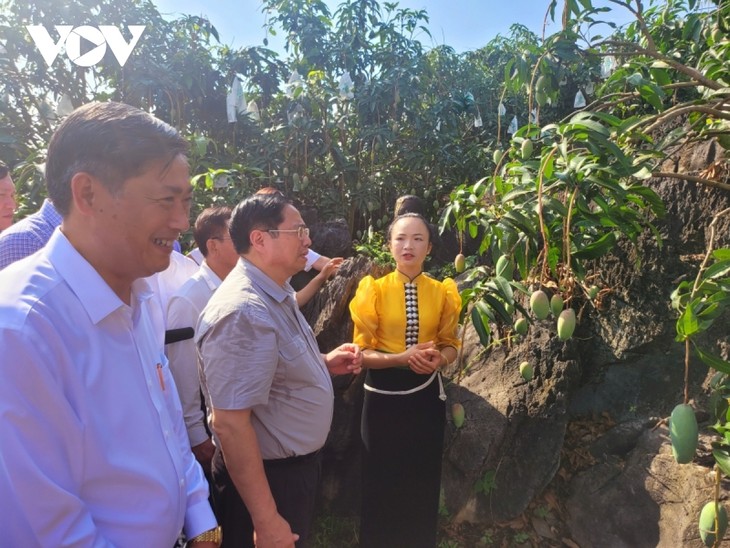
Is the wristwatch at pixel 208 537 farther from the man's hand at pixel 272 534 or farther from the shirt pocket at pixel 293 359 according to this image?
the shirt pocket at pixel 293 359

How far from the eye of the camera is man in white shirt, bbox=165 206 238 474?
1.68 m

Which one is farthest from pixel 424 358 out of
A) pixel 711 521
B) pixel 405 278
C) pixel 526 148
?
pixel 711 521

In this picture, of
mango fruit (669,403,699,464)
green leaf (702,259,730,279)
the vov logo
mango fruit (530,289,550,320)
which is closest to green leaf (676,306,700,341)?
green leaf (702,259,730,279)

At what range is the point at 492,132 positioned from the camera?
640 cm

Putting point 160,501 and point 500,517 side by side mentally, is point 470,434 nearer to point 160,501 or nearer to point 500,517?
point 500,517

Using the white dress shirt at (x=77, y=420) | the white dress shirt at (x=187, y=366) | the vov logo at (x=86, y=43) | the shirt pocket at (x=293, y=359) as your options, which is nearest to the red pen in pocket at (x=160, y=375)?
the white dress shirt at (x=77, y=420)

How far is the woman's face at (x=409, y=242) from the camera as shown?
201 cm

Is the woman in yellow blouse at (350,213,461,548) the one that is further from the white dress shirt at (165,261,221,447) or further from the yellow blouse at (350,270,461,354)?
the white dress shirt at (165,261,221,447)

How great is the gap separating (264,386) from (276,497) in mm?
347

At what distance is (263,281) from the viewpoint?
1.38m

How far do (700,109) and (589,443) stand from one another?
161 centimetres

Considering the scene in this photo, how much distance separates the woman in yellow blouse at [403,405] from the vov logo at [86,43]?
380 centimetres

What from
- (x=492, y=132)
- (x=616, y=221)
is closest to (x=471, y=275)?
(x=616, y=221)

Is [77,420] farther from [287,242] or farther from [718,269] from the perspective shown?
[718,269]
